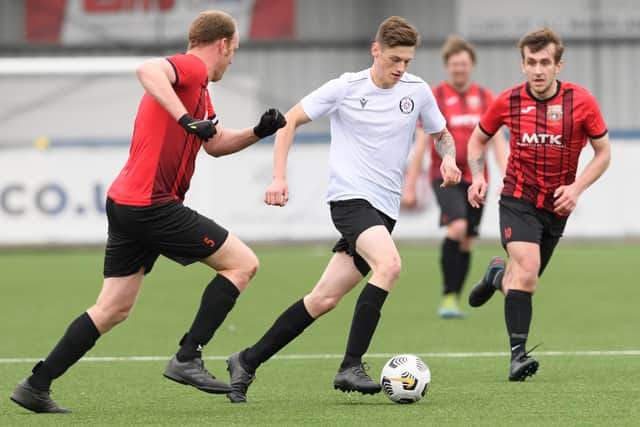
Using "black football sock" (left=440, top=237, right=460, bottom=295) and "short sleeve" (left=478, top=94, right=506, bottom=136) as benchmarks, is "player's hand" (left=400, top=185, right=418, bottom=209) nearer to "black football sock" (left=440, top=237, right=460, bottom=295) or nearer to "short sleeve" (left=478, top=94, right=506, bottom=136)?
"black football sock" (left=440, top=237, right=460, bottom=295)

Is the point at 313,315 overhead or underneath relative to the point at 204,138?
underneath

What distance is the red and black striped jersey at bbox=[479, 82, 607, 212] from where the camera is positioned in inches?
297

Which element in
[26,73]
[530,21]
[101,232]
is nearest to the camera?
[101,232]

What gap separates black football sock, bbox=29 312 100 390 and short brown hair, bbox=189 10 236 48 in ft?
4.51

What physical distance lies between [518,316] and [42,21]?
24087mm

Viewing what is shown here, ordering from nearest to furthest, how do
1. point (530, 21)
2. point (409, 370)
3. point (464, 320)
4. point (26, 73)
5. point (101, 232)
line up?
point (409, 370), point (464, 320), point (101, 232), point (26, 73), point (530, 21)

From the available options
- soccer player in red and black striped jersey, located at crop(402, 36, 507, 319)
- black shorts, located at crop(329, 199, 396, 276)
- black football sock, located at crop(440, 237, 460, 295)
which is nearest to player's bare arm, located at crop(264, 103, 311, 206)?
black shorts, located at crop(329, 199, 396, 276)

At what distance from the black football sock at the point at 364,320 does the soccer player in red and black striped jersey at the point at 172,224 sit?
2.00 feet

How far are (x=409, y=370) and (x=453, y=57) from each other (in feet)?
16.1

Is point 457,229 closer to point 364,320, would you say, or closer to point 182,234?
point 364,320

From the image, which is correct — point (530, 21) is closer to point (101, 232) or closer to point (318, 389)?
point (101, 232)

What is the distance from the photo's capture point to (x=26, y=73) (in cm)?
2364

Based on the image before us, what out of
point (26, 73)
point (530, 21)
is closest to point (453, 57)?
point (26, 73)

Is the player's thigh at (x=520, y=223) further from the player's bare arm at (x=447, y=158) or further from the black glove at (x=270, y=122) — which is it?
the black glove at (x=270, y=122)
